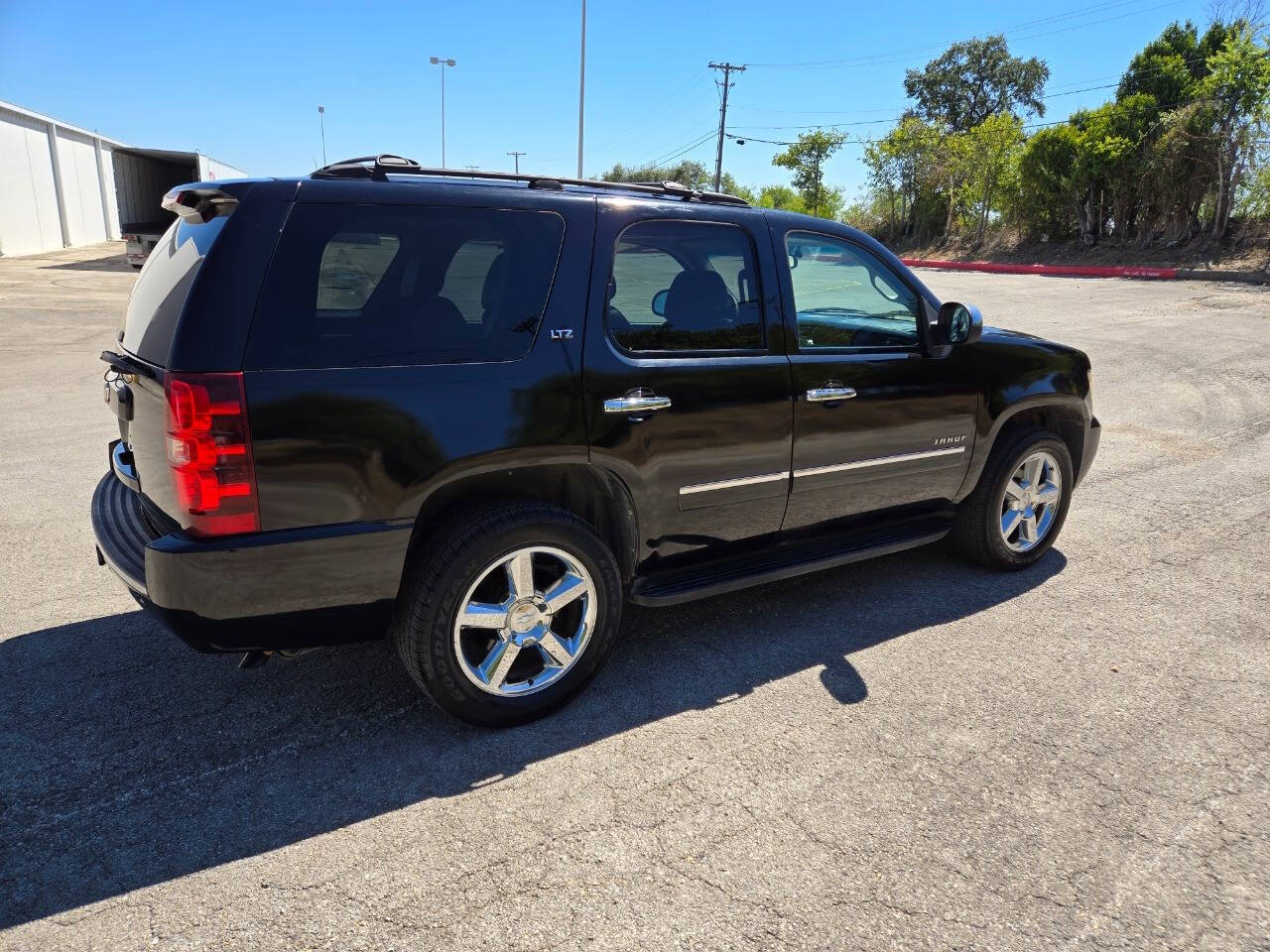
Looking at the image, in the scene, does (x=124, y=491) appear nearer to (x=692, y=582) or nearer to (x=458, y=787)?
(x=458, y=787)

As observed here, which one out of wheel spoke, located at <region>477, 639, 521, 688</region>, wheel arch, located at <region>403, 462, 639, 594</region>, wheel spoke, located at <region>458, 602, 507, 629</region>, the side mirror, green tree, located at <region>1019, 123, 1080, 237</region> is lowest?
wheel spoke, located at <region>477, 639, 521, 688</region>

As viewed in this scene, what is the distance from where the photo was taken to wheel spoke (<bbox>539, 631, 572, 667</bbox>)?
10.0ft

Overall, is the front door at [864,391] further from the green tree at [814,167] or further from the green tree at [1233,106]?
the green tree at [814,167]

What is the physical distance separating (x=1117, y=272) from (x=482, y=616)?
29298 millimetres

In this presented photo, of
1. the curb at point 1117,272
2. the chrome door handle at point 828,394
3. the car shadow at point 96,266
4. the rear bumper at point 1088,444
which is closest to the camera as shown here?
the chrome door handle at point 828,394

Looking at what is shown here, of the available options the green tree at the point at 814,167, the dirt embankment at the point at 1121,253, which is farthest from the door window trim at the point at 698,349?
the green tree at the point at 814,167

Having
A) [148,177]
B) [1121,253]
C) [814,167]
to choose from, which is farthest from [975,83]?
[148,177]

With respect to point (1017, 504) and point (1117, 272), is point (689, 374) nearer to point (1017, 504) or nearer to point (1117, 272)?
point (1017, 504)

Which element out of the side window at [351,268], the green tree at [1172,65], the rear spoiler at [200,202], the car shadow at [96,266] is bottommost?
the car shadow at [96,266]

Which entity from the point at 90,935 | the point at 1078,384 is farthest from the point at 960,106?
the point at 90,935

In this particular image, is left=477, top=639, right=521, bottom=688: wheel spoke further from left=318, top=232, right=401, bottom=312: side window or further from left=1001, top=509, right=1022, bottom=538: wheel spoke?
left=1001, top=509, right=1022, bottom=538: wheel spoke

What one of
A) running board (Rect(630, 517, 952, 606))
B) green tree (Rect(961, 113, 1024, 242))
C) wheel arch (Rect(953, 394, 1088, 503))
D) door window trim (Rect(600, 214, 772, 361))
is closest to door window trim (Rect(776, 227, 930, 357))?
door window trim (Rect(600, 214, 772, 361))

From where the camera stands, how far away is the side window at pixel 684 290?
3203 millimetres

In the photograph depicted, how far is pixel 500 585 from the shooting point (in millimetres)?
2992
